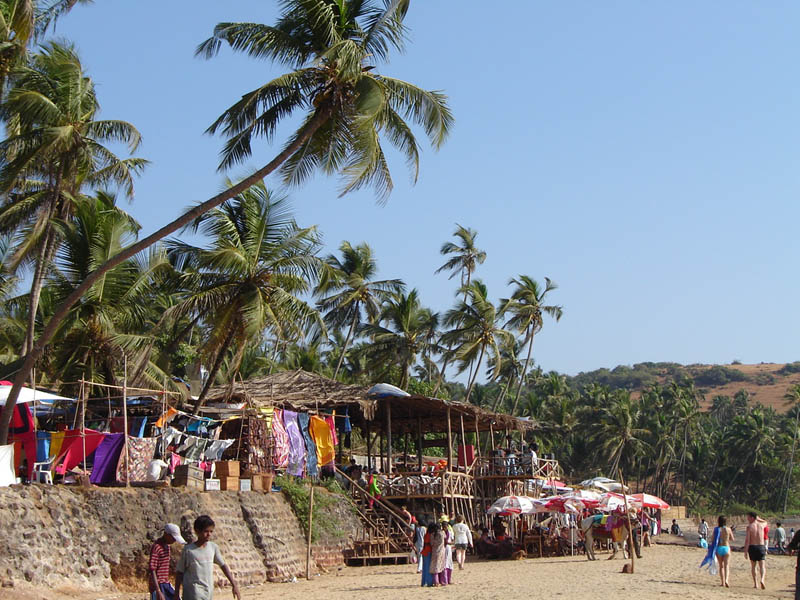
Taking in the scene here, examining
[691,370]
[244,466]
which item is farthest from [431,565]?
[691,370]

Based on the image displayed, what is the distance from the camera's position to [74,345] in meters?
19.4

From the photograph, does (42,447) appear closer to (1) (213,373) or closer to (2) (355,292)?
(1) (213,373)

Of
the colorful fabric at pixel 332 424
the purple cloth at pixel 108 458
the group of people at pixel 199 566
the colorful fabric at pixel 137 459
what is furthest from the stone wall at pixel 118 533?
the colorful fabric at pixel 332 424

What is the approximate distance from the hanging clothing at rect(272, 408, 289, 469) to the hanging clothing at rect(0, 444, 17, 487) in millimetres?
7681

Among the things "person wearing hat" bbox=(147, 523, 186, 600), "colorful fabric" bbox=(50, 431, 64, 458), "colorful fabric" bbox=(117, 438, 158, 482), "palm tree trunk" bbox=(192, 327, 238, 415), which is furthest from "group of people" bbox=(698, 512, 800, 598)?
"colorful fabric" bbox=(50, 431, 64, 458)

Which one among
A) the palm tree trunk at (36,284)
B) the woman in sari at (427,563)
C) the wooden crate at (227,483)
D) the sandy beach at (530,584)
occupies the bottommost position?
the sandy beach at (530,584)

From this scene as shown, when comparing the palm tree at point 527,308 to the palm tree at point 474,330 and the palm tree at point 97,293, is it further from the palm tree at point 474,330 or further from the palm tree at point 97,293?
the palm tree at point 97,293

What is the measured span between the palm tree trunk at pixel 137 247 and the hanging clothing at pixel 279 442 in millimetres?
6969

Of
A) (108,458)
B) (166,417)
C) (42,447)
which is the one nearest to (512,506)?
(166,417)

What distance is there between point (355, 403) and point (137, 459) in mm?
7640

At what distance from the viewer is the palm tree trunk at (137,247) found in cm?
1352

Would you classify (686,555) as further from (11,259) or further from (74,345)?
(11,259)

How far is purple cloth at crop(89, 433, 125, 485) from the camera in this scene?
52.4 feet

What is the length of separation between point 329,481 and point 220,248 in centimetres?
682
